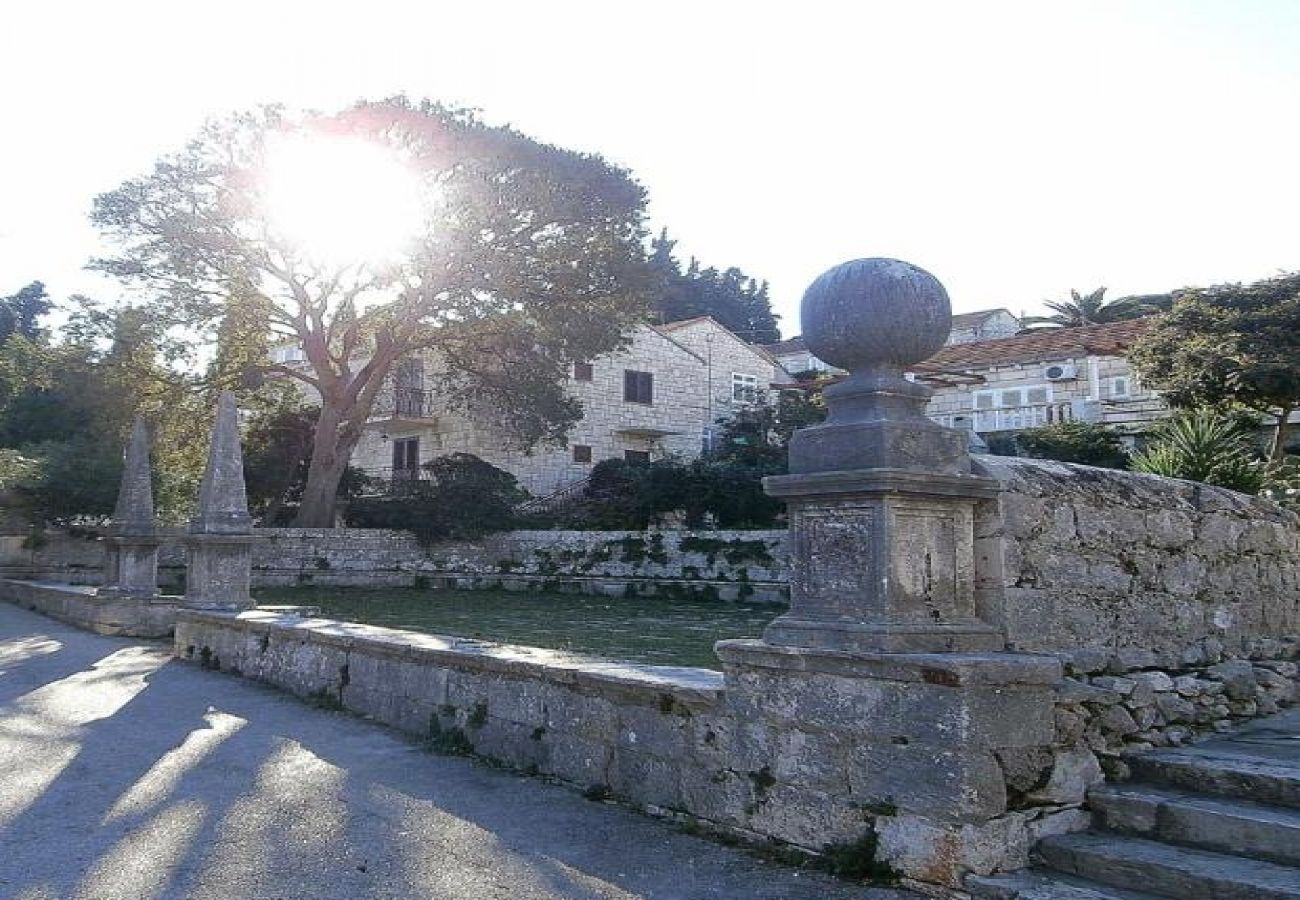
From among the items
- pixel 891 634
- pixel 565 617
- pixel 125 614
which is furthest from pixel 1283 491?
pixel 125 614

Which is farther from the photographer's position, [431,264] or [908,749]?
[431,264]

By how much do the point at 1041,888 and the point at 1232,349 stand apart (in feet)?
84.2

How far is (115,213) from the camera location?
24.4 metres

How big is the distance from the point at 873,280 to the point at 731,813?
2.34m

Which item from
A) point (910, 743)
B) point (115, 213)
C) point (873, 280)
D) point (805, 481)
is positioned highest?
point (115, 213)

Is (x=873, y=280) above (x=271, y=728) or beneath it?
above

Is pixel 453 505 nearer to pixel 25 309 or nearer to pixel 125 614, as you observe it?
pixel 125 614

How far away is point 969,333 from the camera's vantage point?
167ft

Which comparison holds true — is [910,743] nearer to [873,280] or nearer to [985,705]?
[985,705]

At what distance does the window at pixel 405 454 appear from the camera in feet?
119

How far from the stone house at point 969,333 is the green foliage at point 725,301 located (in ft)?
17.9

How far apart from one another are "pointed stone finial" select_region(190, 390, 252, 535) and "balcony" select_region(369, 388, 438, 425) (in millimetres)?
22666

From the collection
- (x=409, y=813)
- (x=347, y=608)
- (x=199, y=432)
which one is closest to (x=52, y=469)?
(x=199, y=432)

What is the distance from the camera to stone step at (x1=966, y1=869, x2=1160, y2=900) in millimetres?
3338
